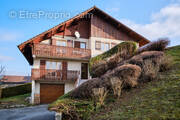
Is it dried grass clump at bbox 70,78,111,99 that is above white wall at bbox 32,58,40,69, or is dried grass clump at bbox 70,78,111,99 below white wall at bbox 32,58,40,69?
below

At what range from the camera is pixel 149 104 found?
14.1ft

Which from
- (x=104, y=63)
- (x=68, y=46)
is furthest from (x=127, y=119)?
(x=68, y=46)

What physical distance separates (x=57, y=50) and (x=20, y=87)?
835cm

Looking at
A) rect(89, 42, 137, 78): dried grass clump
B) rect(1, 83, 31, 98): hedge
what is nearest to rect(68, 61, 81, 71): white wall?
rect(89, 42, 137, 78): dried grass clump

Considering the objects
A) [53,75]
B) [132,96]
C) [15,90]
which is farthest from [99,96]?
[15,90]

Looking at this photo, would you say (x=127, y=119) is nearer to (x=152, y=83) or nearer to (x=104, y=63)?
(x=152, y=83)

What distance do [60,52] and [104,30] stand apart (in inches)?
264

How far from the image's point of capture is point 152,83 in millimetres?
5895

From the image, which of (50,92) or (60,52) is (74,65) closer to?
(60,52)

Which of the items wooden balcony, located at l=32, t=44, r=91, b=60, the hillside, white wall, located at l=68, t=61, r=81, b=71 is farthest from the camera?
white wall, located at l=68, t=61, r=81, b=71

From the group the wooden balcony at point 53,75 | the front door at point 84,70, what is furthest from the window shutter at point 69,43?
the wooden balcony at point 53,75

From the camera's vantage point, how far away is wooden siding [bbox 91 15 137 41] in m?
18.7

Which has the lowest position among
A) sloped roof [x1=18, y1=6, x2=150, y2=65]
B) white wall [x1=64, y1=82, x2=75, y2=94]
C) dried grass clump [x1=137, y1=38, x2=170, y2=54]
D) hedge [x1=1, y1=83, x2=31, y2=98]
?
hedge [x1=1, y1=83, x2=31, y2=98]

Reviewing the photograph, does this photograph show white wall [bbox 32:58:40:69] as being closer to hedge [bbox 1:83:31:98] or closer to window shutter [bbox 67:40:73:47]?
window shutter [bbox 67:40:73:47]
